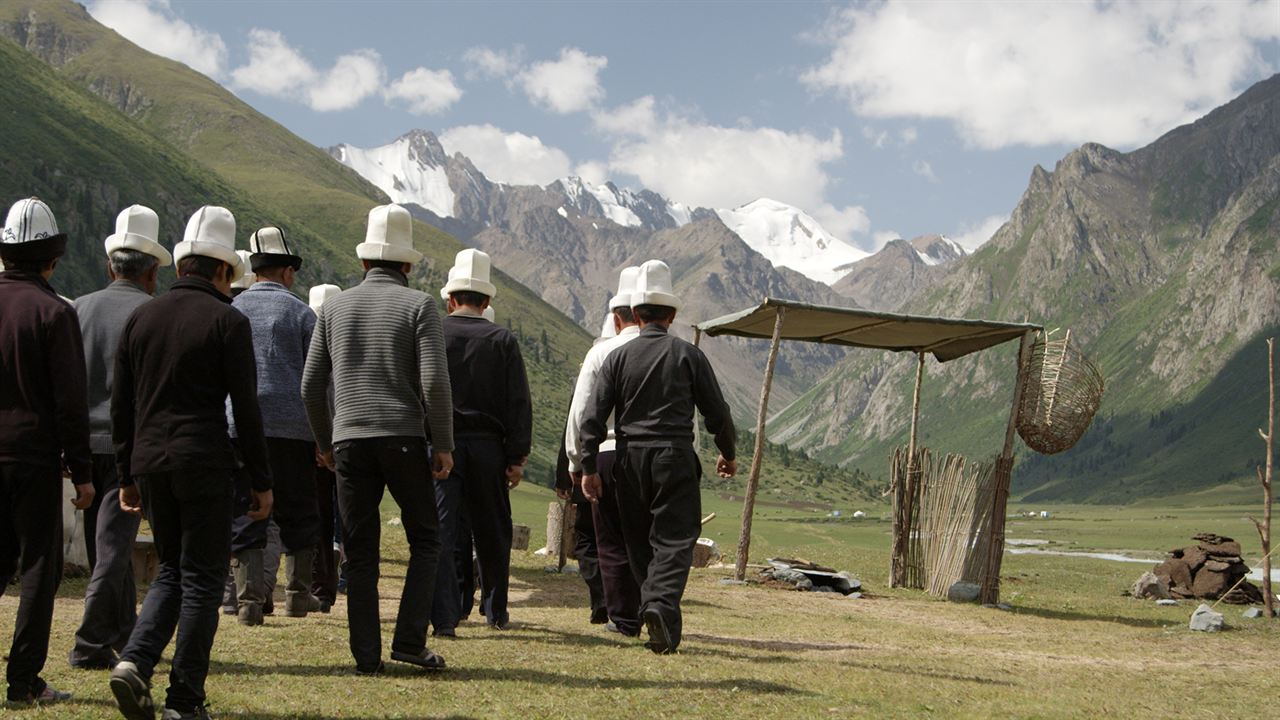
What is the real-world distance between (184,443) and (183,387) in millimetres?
274

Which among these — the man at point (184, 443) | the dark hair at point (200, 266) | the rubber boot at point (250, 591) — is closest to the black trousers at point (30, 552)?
the man at point (184, 443)

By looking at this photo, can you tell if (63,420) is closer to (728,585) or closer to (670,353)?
(670,353)

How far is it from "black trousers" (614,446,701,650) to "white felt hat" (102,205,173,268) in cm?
335

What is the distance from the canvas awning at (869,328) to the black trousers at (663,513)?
705cm

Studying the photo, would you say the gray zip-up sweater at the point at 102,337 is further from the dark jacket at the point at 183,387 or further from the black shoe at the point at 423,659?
the black shoe at the point at 423,659

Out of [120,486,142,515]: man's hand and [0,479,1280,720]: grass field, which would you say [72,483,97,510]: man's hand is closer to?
[120,486,142,515]: man's hand

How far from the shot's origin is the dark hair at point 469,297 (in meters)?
8.89

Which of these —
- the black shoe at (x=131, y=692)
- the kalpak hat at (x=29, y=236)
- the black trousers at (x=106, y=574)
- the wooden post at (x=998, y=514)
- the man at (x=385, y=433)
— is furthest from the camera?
the wooden post at (x=998, y=514)

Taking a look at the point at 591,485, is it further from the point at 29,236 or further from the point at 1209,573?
the point at 1209,573

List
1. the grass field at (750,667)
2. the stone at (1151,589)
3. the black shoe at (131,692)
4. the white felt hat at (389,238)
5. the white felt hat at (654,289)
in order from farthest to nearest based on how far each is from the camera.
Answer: the stone at (1151,589) < the white felt hat at (654,289) < the white felt hat at (389,238) < the grass field at (750,667) < the black shoe at (131,692)

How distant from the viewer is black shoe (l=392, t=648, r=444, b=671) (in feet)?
22.6

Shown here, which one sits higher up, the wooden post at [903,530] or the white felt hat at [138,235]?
the white felt hat at [138,235]

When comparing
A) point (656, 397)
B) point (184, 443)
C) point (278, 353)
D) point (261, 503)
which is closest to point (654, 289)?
point (656, 397)

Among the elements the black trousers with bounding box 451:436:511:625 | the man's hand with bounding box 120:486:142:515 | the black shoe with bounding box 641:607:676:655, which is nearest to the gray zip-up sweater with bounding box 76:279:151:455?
the man's hand with bounding box 120:486:142:515
